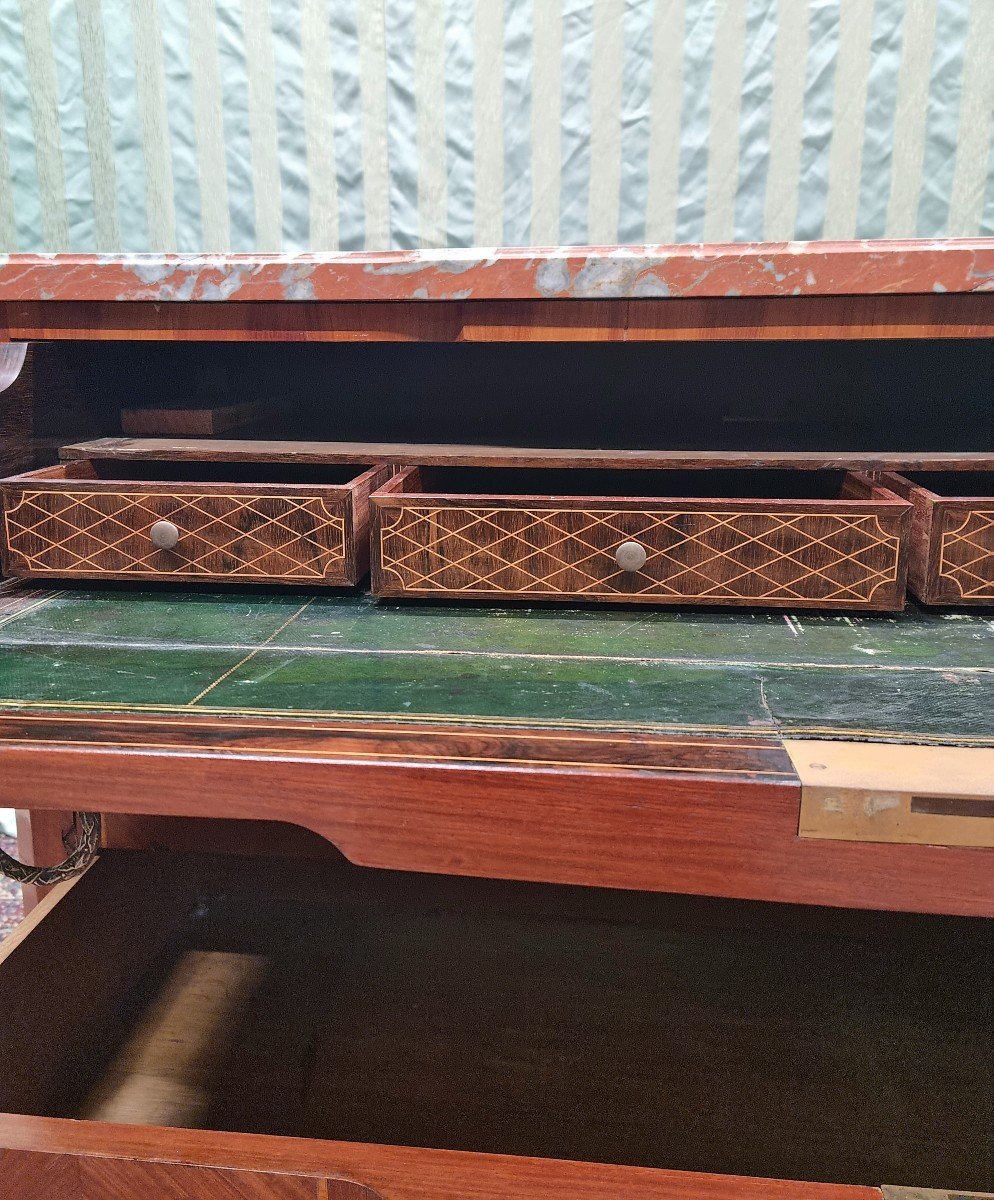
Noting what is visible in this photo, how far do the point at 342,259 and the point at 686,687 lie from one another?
44 cm

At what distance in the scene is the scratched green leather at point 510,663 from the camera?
1.85 ft

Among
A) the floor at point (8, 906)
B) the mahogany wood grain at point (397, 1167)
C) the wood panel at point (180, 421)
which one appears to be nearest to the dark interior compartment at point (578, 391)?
the wood panel at point (180, 421)

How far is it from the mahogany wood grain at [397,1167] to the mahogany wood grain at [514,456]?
1.69 feet

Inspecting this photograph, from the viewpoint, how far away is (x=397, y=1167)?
56 cm

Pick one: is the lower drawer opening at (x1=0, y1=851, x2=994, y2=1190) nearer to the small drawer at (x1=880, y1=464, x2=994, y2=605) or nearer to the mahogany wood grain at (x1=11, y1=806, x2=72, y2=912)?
the mahogany wood grain at (x1=11, y1=806, x2=72, y2=912)

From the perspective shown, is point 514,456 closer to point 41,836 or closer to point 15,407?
point 15,407

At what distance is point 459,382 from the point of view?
1.07 metres

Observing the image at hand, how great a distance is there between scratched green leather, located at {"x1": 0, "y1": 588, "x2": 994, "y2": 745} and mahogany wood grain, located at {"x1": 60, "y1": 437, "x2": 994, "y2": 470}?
125 millimetres

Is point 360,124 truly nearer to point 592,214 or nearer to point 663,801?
point 592,214

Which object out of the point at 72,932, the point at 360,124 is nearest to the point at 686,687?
the point at 72,932

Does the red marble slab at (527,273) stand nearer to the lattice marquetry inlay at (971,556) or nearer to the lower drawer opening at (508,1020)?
the lattice marquetry inlay at (971,556)

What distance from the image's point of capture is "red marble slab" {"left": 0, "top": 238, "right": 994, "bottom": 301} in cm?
70

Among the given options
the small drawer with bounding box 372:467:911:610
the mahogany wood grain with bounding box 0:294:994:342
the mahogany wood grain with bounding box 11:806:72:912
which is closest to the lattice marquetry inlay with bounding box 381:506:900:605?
the small drawer with bounding box 372:467:911:610

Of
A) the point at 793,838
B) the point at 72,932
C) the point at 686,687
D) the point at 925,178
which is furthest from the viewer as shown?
the point at 925,178
